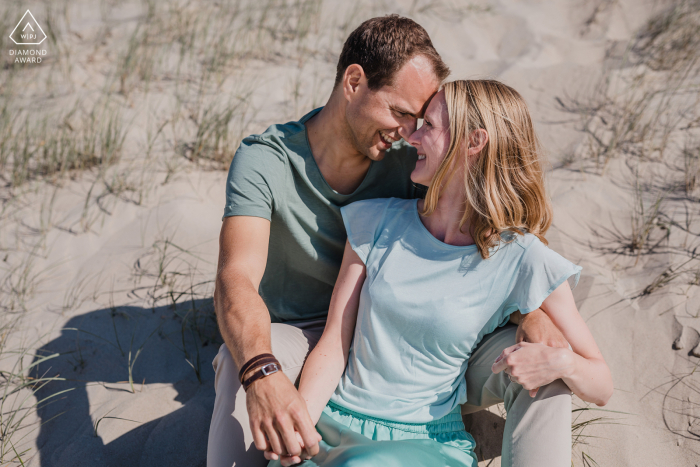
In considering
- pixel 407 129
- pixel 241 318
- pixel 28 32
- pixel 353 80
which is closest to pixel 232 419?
pixel 241 318

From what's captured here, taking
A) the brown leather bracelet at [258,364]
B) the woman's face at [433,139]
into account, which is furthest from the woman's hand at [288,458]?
the woman's face at [433,139]

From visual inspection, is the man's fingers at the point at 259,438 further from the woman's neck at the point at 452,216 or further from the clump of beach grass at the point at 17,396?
the clump of beach grass at the point at 17,396

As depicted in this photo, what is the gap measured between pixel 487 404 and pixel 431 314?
56cm

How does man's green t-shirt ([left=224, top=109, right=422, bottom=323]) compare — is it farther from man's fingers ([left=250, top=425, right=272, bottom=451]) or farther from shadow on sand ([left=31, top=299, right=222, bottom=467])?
man's fingers ([left=250, top=425, right=272, bottom=451])

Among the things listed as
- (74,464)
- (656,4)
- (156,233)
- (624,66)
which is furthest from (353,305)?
(656,4)

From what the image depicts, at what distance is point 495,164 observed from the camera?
76.3 inches

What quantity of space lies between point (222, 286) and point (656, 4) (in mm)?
5483

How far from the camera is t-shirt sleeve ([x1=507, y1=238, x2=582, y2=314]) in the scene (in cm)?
182

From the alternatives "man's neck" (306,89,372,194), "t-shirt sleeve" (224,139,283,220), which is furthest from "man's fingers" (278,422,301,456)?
"man's neck" (306,89,372,194)

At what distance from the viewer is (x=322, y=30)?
5.36 m

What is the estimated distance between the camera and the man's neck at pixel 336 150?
2391 millimetres

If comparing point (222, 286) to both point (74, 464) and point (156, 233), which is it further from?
point (156, 233)

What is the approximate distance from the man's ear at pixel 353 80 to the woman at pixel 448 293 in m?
0.48

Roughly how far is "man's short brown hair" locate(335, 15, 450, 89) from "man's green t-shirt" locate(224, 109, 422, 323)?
386 millimetres
